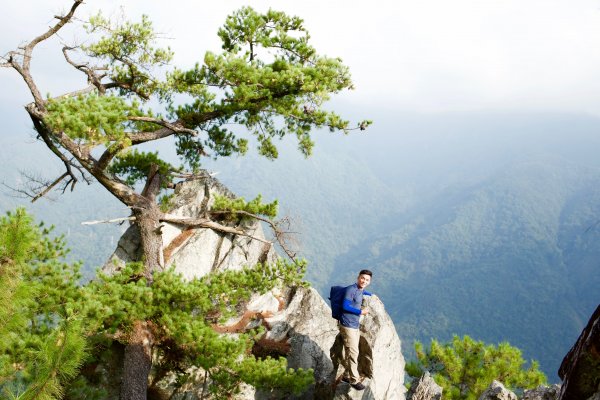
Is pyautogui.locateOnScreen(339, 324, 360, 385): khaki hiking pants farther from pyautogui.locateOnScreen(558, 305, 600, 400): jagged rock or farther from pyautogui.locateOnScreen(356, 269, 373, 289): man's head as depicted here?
pyautogui.locateOnScreen(558, 305, 600, 400): jagged rock

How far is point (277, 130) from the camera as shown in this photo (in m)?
12.3

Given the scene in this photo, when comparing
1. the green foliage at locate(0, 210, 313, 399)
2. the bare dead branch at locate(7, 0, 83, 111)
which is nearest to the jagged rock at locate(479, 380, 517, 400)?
the green foliage at locate(0, 210, 313, 399)

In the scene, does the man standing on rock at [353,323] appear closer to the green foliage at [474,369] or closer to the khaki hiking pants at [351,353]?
the khaki hiking pants at [351,353]

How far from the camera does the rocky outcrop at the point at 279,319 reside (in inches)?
400

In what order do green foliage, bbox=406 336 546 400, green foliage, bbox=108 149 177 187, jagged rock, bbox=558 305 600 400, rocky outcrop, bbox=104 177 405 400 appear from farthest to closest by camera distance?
1. green foliage, bbox=406 336 546 400
2. green foliage, bbox=108 149 177 187
3. rocky outcrop, bbox=104 177 405 400
4. jagged rock, bbox=558 305 600 400

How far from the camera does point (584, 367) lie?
111 inches

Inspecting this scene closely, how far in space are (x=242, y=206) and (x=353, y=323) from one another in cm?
516

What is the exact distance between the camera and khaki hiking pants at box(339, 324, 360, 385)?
890 cm

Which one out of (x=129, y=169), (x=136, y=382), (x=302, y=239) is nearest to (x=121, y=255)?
(x=129, y=169)

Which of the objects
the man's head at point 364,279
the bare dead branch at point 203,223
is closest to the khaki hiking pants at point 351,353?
the man's head at point 364,279

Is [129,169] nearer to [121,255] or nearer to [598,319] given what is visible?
[121,255]

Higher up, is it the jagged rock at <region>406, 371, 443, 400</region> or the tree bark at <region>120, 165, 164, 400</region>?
the tree bark at <region>120, 165, 164, 400</region>

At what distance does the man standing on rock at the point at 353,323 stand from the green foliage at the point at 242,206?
386 cm

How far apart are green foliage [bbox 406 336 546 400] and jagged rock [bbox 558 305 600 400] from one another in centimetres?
1551
